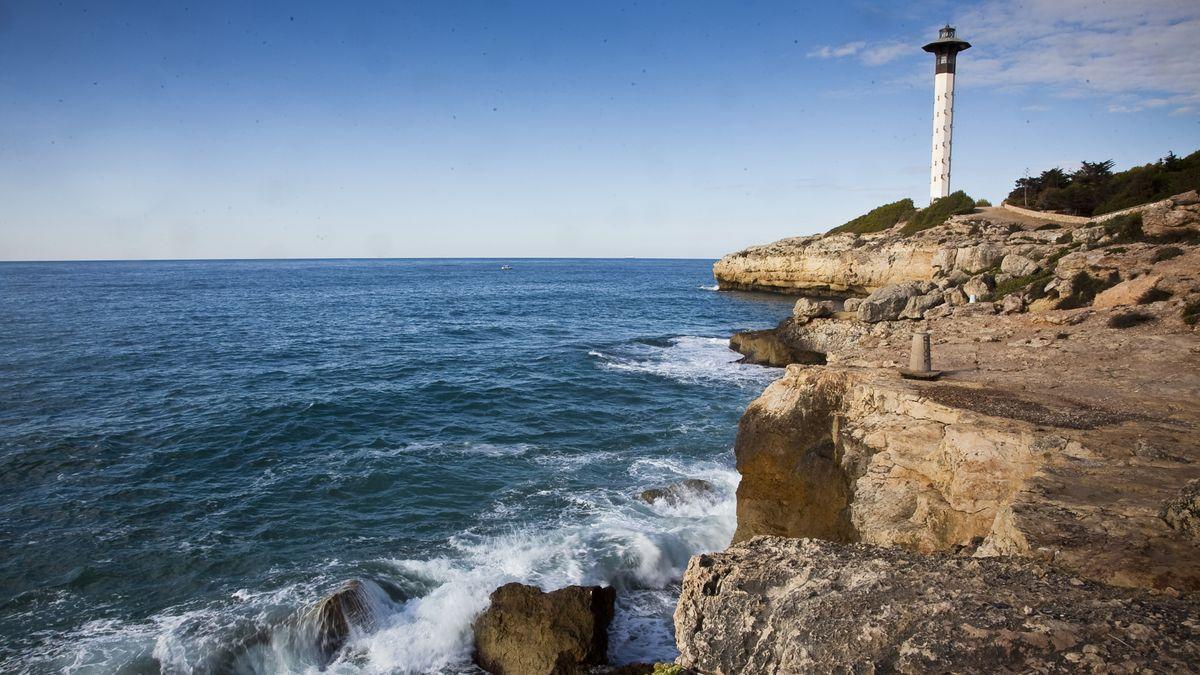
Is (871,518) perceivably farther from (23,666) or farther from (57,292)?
(57,292)

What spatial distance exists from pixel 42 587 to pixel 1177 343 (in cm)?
2558

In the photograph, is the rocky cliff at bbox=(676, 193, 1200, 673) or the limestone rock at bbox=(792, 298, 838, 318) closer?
the rocky cliff at bbox=(676, 193, 1200, 673)

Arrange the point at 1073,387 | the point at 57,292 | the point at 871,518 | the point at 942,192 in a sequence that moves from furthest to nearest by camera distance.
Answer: the point at 57,292 < the point at 942,192 < the point at 1073,387 < the point at 871,518

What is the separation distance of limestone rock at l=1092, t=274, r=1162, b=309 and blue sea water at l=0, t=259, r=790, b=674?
12.2 metres

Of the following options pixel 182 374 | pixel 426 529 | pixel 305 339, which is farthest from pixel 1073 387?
pixel 305 339

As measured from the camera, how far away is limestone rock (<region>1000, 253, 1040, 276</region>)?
2859 cm

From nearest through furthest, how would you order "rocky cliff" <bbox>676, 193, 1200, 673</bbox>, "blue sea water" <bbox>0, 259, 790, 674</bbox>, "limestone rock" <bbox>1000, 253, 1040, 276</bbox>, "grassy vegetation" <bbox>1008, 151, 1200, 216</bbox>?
"rocky cliff" <bbox>676, 193, 1200, 673</bbox> → "blue sea water" <bbox>0, 259, 790, 674</bbox> → "limestone rock" <bbox>1000, 253, 1040, 276</bbox> → "grassy vegetation" <bbox>1008, 151, 1200, 216</bbox>

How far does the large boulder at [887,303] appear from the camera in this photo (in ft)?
102

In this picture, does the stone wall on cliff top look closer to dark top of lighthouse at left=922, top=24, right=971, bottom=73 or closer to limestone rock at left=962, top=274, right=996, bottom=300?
limestone rock at left=962, top=274, right=996, bottom=300

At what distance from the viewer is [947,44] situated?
56344 mm

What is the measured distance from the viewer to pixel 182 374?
28359 mm

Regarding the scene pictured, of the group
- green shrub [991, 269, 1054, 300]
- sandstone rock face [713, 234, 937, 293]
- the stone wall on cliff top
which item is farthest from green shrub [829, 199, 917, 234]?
the stone wall on cliff top

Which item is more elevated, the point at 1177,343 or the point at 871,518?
the point at 1177,343

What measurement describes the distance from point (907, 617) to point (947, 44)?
6563cm
